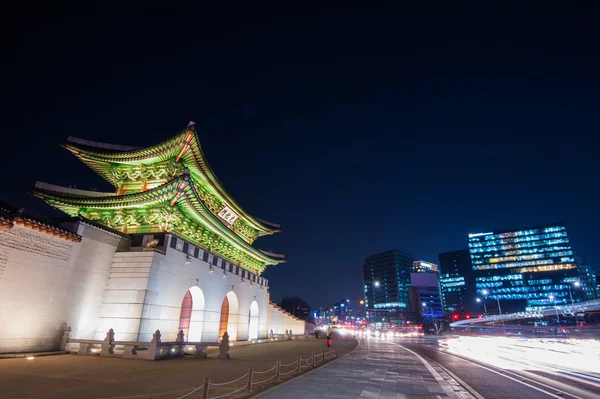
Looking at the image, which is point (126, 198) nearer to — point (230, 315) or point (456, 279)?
point (230, 315)

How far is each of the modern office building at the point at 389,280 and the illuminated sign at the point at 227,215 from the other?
480ft

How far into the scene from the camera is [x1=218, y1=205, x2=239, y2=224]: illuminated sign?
1107 inches

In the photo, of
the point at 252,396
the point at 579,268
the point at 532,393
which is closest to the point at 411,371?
the point at 532,393

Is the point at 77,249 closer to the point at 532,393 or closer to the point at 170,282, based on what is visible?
the point at 170,282

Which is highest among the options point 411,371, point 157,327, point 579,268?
point 579,268

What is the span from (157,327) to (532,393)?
17314mm

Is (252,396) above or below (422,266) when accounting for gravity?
below

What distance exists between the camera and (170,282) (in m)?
18.5

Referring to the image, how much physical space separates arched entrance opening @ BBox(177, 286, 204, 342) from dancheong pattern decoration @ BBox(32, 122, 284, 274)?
3739 mm

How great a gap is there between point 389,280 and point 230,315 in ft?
530

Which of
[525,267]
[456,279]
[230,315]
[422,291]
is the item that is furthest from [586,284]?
[230,315]

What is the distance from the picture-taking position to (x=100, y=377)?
31.8 ft

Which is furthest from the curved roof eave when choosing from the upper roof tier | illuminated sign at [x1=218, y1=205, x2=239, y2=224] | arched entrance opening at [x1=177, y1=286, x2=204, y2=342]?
arched entrance opening at [x1=177, y1=286, x2=204, y2=342]

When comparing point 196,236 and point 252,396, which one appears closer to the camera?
point 252,396
